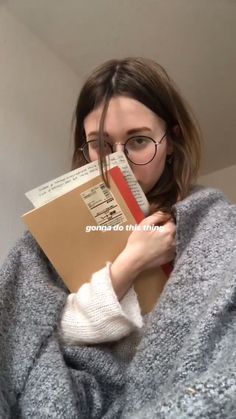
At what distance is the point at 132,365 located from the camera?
42 centimetres

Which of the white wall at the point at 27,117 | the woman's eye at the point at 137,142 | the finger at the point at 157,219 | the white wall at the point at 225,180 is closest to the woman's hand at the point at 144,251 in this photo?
the finger at the point at 157,219

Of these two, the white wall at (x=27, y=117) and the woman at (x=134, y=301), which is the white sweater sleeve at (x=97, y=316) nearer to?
the woman at (x=134, y=301)

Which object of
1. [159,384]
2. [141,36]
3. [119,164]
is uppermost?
[141,36]

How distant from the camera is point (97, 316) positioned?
0.46 m

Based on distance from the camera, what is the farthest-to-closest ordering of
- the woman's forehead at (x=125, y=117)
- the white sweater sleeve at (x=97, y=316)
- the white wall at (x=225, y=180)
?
the white wall at (x=225, y=180) < the woman's forehead at (x=125, y=117) < the white sweater sleeve at (x=97, y=316)

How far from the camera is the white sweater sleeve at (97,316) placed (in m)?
0.46

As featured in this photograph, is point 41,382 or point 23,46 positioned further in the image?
point 23,46

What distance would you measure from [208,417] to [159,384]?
0.36 feet

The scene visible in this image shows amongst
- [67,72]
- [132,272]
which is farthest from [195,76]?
[132,272]

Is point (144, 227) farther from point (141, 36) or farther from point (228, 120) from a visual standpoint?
point (228, 120)

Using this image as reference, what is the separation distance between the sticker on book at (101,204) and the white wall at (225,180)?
80 cm

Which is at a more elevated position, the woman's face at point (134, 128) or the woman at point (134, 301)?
the woman's face at point (134, 128)

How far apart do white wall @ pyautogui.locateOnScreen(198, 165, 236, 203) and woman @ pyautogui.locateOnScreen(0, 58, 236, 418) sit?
24.7 inches

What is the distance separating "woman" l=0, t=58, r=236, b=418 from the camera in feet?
1.15
